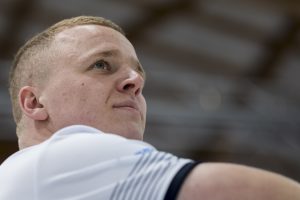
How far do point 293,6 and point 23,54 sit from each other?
17.9 ft

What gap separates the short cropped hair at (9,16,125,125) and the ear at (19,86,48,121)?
28mm

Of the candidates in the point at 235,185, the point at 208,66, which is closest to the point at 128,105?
the point at 235,185

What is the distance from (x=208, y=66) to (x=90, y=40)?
6432 millimetres

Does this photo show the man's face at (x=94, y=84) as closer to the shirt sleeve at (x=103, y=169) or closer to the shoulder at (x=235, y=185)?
the shirt sleeve at (x=103, y=169)

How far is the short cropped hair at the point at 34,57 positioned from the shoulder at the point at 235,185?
0.73 m

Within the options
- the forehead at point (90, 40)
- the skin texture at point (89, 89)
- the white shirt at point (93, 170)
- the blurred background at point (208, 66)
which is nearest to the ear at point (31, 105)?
the skin texture at point (89, 89)

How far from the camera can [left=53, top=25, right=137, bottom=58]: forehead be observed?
200cm

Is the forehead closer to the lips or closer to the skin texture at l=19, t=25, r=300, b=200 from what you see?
the skin texture at l=19, t=25, r=300, b=200

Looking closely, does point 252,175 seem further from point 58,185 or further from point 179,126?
point 179,126

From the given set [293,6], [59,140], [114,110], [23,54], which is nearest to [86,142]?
[59,140]

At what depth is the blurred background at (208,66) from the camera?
726 cm

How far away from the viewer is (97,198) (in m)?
1.53

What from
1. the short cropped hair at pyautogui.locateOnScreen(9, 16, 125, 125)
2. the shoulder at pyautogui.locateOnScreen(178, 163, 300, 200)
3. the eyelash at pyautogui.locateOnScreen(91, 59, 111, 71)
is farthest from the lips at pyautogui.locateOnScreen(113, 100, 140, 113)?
the shoulder at pyautogui.locateOnScreen(178, 163, 300, 200)

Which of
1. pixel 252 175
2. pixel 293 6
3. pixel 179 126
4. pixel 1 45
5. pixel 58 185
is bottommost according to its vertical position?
pixel 179 126
